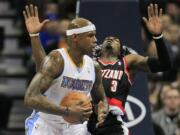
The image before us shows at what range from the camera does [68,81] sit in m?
8.90

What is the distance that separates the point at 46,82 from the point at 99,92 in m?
0.82

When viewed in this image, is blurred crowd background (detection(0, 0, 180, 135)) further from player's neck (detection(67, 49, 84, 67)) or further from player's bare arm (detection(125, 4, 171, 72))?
player's neck (detection(67, 49, 84, 67))

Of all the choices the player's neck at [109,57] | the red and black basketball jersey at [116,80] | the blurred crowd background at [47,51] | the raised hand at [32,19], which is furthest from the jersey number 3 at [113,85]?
the blurred crowd background at [47,51]

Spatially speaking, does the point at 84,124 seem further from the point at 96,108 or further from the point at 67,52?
the point at 67,52

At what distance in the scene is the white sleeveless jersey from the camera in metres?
8.89

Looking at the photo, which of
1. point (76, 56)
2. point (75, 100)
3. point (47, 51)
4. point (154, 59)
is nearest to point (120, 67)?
point (154, 59)

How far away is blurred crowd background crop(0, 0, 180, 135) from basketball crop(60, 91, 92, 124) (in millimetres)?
3694

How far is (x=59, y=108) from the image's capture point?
8.60m

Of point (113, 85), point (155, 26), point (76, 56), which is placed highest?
point (155, 26)

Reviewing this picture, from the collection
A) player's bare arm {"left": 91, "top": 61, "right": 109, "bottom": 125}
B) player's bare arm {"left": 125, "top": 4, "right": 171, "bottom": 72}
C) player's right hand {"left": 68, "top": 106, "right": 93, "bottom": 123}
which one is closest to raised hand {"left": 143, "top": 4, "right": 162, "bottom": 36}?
player's bare arm {"left": 125, "top": 4, "right": 171, "bottom": 72}

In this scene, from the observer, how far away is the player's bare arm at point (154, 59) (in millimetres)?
9586

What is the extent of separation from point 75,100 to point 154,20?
4.88ft

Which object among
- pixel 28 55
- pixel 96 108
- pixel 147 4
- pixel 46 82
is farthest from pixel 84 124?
pixel 28 55

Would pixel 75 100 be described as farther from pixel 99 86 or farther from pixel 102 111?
pixel 99 86
